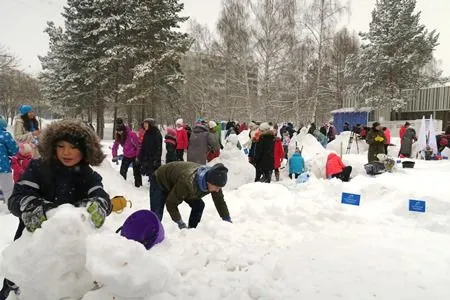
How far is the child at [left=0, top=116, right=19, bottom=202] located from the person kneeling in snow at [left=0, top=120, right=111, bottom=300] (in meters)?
3.70

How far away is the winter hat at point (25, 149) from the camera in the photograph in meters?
6.69

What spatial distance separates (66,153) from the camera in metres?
2.63

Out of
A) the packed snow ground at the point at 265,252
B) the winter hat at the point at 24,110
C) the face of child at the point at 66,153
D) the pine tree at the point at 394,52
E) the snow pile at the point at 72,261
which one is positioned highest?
the pine tree at the point at 394,52

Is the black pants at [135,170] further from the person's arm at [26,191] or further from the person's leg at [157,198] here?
the person's arm at [26,191]

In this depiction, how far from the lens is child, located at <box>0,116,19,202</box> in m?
5.84

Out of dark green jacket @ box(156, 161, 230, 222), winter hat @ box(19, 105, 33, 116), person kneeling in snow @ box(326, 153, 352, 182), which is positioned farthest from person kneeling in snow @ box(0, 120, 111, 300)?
person kneeling in snow @ box(326, 153, 352, 182)

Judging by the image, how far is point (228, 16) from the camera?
2536cm

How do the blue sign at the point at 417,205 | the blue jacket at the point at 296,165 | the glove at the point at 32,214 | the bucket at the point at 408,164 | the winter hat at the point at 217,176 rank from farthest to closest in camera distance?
the bucket at the point at 408,164 → the blue jacket at the point at 296,165 → the blue sign at the point at 417,205 → the winter hat at the point at 217,176 → the glove at the point at 32,214

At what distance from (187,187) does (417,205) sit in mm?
3855

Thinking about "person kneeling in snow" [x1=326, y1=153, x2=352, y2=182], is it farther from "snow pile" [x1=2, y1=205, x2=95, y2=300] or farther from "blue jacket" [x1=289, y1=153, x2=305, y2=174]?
"snow pile" [x1=2, y1=205, x2=95, y2=300]

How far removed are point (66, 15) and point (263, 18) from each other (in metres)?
13.4

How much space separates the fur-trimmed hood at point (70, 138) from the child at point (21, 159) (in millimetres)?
4637

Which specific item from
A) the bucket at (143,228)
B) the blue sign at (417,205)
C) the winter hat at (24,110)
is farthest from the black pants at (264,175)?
the bucket at (143,228)

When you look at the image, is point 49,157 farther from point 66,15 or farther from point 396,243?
point 66,15
